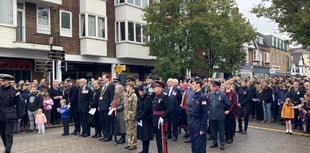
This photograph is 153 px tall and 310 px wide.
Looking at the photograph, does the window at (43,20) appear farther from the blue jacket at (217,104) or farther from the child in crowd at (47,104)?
the blue jacket at (217,104)

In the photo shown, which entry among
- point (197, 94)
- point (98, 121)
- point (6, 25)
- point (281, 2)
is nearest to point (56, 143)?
point (98, 121)

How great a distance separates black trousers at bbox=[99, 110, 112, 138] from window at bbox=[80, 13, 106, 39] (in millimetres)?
13905

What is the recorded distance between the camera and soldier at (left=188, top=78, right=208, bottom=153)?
898 centimetres

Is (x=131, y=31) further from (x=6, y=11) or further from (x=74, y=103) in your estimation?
(x=74, y=103)

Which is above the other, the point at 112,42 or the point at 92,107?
the point at 112,42

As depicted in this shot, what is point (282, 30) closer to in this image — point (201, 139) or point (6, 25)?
point (201, 139)

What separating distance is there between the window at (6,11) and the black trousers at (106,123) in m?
11.1

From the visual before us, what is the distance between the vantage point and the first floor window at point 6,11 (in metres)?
20.5

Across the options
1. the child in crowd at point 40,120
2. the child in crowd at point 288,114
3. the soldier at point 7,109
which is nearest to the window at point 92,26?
the child in crowd at point 40,120

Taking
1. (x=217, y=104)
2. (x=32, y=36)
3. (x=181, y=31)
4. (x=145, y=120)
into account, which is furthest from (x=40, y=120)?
(x=181, y=31)

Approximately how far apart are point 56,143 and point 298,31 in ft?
41.0

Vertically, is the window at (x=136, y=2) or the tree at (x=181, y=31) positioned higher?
the window at (x=136, y=2)

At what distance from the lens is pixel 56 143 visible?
40.1ft

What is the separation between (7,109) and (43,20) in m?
14.3
